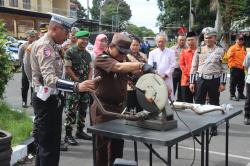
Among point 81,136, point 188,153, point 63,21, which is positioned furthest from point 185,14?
point 63,21

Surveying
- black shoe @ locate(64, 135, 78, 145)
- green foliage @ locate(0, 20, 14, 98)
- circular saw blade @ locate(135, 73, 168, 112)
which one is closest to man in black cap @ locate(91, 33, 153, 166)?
circular saw blade @ locate(135, 73, 168, 112)

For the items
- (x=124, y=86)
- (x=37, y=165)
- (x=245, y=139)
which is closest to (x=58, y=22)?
(x=124, y=86)

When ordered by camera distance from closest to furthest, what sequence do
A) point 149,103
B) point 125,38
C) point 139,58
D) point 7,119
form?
1. point 149,103
2. point 125,38
3. point 139,58
4. point 7,119

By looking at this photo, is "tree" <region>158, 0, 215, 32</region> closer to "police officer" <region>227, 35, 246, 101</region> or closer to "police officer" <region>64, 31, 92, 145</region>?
"police officer" <region>227, 35, 246, 101</region>

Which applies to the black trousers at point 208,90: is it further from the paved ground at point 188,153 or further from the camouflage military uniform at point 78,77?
the camouflage military uniform at point 78,77

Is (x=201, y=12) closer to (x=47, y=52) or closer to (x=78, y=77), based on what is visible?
(x=78, y=77)

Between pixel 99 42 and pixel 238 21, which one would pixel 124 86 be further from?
pixel 238 21

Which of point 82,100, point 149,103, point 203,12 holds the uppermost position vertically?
point 203,12

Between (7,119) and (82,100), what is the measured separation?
5.40ft

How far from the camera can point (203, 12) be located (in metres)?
46.3

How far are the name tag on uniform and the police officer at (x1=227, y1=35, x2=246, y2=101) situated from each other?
8483 millimetres

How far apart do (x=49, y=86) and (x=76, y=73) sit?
8.69ft

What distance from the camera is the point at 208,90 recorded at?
275 inches

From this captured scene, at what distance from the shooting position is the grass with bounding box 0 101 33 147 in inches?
253
